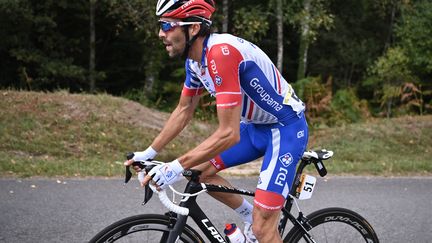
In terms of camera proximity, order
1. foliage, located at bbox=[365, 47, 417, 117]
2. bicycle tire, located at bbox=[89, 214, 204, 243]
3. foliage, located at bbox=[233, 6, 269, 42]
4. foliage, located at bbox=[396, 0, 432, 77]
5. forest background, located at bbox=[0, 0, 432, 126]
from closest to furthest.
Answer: bicycle tire, located at bbox=[89, 214, 204, 243] → foliage, located at bbox=[233, 6, 269, 42] → forest background, located at bbox=[0, 0, 432, 126] → foliage, located at bbox=[365, 47, 417, 117] → foliage, located at bbox=[396, 0, 432, 77]

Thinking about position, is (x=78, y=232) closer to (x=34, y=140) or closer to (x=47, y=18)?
(x=34, y=140)

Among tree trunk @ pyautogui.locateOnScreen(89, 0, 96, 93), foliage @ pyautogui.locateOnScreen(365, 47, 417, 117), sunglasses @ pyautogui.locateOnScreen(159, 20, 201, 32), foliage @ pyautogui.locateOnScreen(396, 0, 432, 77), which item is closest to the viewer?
sunglasses @ pyautogui.locateOnScreen(159, 20, 201, 32)

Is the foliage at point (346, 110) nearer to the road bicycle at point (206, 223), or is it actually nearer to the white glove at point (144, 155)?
the road bicycle at point (206, 223)

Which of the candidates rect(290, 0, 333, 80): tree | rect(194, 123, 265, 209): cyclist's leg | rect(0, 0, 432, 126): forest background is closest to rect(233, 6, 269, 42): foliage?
rect(0, 0, 432, 126): forest background

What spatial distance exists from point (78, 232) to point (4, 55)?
1755cm

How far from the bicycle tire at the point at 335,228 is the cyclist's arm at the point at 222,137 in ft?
3.39

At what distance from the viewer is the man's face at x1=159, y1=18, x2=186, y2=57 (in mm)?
3453

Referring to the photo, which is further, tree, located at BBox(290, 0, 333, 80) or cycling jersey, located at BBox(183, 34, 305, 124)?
tree, located at BBox(290, 0, 333, 80)

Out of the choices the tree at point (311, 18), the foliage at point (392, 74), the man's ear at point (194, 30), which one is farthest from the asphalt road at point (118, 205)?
the foliage at point (392, 74)

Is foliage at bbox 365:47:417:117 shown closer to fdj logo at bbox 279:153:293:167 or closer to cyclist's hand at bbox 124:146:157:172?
fdj logo at bbox 279:153:293:167

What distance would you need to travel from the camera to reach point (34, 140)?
32.4 feet

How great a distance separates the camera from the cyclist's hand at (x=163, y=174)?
321 centimetres

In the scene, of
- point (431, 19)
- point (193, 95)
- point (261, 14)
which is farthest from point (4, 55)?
point (193, 95)

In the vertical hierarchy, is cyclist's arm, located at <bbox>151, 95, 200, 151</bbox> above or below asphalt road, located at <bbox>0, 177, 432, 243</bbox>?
above
